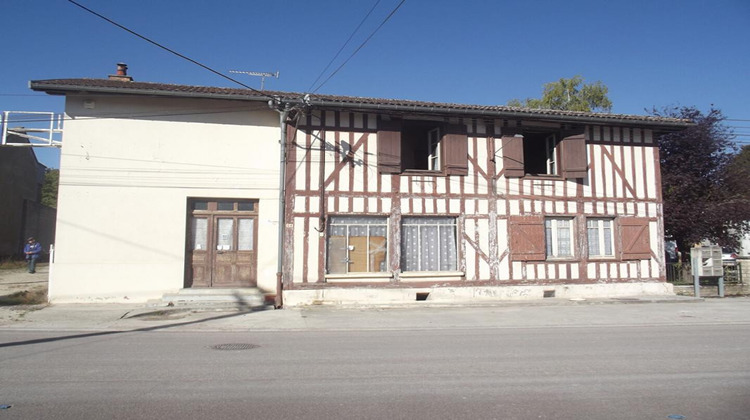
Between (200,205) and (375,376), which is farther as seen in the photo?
(200,205)

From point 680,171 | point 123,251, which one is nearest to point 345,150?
point 123,251

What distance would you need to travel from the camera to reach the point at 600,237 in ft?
54.1

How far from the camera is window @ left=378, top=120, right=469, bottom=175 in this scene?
1485 cm

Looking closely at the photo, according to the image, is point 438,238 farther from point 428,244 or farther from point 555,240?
point 555,240

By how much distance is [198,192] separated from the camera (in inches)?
559

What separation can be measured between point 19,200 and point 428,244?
86.5ft

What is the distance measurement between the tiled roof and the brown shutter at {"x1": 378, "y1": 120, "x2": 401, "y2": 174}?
2.04 feet

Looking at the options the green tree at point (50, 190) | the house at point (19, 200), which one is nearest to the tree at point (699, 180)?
the house at point (19, 200)

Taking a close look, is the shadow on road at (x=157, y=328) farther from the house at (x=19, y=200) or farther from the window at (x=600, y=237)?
the house at (x=19, y=200)

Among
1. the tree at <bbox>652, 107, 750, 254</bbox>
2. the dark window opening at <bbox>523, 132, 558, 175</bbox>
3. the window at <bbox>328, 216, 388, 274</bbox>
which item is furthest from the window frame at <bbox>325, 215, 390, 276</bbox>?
the tree at <bbox>652, 107, 750, 254</bbox>

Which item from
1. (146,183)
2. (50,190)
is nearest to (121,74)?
(146,183)

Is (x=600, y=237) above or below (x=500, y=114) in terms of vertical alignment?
below

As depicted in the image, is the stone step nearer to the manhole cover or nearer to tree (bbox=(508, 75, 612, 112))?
the manhole cover

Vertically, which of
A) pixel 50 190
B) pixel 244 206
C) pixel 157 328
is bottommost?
pixel 157 328
